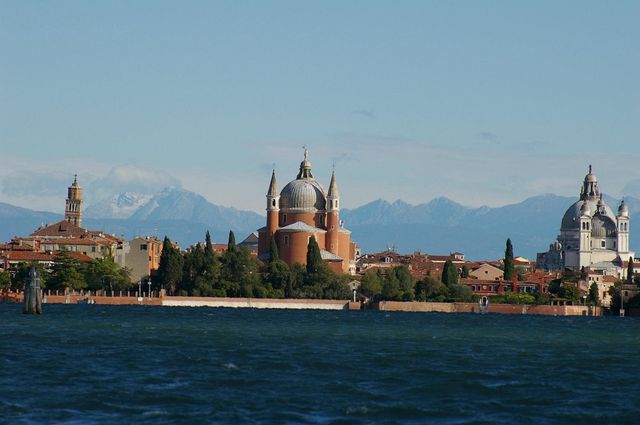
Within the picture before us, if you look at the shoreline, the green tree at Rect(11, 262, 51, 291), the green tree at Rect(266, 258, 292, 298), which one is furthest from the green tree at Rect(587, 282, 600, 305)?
the green tree at Rect(11, 262, 51, 291)

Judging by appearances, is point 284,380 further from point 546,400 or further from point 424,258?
point 424,258

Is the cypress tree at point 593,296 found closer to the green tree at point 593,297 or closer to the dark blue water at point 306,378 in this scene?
the green tree at point 593,297

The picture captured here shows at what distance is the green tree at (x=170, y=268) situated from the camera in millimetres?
122375

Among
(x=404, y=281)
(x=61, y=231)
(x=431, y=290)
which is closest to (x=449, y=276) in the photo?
(x=404, y=281)

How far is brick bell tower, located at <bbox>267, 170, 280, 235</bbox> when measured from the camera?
15012 cm

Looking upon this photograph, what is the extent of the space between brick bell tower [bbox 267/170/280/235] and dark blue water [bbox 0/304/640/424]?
269 ft

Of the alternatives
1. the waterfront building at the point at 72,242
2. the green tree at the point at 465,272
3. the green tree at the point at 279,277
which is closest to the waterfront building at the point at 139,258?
the waterfront building at the point at 72,242

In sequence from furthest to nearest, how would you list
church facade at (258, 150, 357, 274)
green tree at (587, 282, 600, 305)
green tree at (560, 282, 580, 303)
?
1. church facade at (258, 150, 357, 274)
2. green tree at (587, 282, 600, 305)
3. green tree at (560, 282, 580, 303)

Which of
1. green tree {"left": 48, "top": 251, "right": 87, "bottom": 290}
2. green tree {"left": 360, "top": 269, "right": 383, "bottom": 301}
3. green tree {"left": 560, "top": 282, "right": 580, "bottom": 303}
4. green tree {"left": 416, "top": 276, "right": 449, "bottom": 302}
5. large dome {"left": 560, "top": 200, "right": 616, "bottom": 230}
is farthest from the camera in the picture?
large dome {"left": 560, "top": 200, "right": 616, "bottom": 230}

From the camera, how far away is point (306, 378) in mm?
41594

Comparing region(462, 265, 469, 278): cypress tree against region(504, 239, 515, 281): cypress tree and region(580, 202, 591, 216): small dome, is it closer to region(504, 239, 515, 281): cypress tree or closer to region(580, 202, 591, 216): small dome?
region(504, 239, 515, 281): cypress tree

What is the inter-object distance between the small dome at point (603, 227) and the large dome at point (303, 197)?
1998 inches

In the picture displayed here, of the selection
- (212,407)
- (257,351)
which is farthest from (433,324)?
(212,407)

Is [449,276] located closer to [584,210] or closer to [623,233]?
[584,210]
